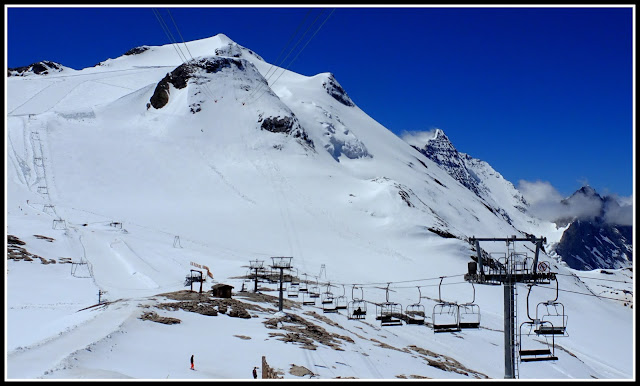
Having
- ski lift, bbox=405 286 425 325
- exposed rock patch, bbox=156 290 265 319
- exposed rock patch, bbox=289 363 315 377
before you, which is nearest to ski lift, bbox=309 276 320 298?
ski lift, bbox=405 286 425 325

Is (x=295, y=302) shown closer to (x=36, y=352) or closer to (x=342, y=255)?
(x=36, y=352)

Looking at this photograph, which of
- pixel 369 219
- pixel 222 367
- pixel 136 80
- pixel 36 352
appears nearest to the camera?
pixel 36 352

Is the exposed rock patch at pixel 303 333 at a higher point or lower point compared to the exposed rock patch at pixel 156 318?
lower

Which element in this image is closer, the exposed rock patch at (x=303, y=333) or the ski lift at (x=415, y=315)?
the exposed rock patch at (x=303, y=333)

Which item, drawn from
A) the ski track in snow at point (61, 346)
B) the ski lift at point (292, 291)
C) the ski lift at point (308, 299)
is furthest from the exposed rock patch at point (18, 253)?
the ski lift at point (308, 299)

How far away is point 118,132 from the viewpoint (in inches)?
5148

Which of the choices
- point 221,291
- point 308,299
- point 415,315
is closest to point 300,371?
point 221,291

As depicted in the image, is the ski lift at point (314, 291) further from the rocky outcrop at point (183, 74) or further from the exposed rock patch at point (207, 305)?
the rocky outcrop at point (183, 74)

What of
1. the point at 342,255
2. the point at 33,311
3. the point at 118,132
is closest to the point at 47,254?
the point at 33,311

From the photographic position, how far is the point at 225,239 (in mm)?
86000

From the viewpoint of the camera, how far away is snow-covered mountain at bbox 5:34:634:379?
28719 mm

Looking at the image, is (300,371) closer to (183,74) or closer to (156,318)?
(156,318)

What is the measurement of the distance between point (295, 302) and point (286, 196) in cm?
6026

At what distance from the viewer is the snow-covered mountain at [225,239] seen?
28.7m
